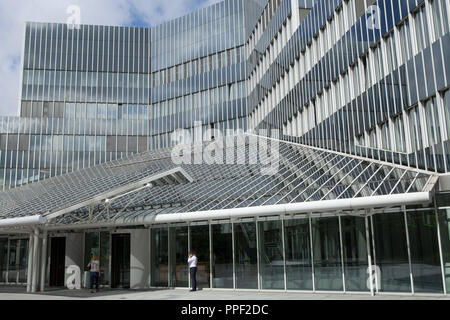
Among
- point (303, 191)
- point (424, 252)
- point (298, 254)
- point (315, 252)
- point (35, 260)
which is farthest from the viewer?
point (35, 260)

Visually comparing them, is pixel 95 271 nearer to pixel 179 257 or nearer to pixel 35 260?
pixel 35 260

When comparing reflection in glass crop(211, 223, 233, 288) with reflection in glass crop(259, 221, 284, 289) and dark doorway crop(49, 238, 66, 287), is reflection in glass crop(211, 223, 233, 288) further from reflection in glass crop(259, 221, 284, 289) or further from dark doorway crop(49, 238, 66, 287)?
dark doorway crop(49, 238, 66, 287)

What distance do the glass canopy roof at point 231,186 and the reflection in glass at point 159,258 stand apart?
171cm

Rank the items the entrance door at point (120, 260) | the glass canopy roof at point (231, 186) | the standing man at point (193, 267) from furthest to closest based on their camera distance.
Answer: the entrance door at point (120, 260), the standing man at point (193, 267), the glass canopy roof at point (231, 186)

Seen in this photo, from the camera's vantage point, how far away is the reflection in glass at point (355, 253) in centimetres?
1775

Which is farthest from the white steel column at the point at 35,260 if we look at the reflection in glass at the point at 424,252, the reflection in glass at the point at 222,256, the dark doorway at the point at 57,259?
the reflection in glass at the point at 424,252

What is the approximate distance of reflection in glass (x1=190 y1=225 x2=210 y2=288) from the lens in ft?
70.5

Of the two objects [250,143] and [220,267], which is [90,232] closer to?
[220,267]

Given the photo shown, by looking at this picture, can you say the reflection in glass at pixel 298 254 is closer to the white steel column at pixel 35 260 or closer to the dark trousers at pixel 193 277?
the dark trousers at pixel 193 277

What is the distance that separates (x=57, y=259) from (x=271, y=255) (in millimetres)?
11946

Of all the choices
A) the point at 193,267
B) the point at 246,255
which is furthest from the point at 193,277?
the point at 246,255

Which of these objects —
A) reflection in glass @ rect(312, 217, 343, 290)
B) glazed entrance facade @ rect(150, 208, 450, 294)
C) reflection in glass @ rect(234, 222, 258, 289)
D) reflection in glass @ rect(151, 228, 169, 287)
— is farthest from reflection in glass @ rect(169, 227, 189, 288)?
Answer: reflection in glass @ rect(312, 217, 343, 290)

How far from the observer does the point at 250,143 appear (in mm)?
→ 29781

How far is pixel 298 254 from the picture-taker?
63.2ft
